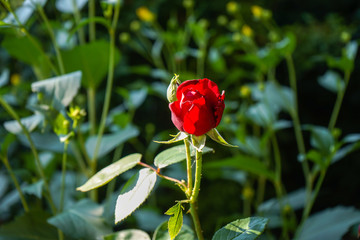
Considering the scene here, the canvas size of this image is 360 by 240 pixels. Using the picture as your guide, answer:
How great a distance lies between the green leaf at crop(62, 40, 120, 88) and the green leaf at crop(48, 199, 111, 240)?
0.25 meters

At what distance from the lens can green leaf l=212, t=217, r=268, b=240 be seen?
292 mm

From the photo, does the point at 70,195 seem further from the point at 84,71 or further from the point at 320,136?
the point at 320,136

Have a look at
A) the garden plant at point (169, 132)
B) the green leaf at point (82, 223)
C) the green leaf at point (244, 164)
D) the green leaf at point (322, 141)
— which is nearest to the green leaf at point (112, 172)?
the garden plant at point (169, 132)

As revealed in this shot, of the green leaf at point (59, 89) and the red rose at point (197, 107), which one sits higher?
the red rose at point (197, 107)

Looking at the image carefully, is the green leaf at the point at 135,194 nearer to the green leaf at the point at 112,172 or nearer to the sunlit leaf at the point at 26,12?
the green leaf at the point at 112,172

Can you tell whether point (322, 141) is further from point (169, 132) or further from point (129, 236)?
point (169, 132)

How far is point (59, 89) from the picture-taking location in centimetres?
43

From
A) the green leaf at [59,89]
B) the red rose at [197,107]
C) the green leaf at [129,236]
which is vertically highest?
the red rose at [197,107]

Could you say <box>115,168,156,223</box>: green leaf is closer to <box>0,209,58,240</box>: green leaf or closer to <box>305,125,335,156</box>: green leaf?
<box>0,209,58,240</box>: green leaf

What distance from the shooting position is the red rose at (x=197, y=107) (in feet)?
0.84

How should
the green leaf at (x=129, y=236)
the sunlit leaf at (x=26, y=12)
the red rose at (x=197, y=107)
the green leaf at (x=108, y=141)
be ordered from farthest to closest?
the green leaf at (x=108, y=141), the sunlit leaf at (x=26, y=12), the green leaf at (x=129, y=236), the red rose at (x=197, y=107)

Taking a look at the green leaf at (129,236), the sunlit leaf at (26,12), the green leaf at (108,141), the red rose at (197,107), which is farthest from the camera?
the green leaf at (108,141)

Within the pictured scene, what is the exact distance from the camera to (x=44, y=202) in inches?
34.5

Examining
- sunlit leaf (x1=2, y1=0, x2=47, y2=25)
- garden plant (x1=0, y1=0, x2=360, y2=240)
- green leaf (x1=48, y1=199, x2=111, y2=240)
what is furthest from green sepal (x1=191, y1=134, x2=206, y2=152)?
sunlit leaf (x1=2, y1=0, x2=47, y2=25)
